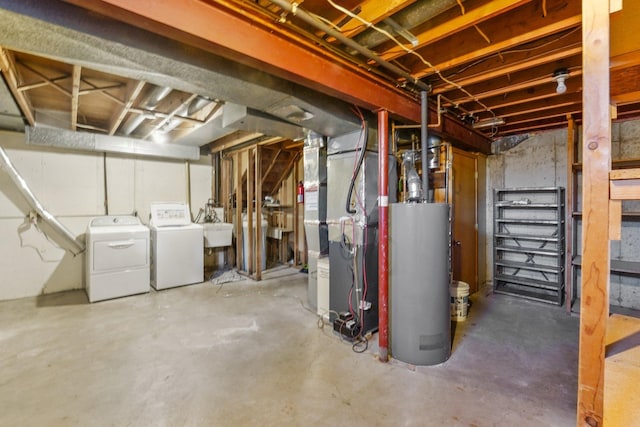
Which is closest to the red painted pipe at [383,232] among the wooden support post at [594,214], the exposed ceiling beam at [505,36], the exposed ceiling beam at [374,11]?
the exposed ceiling beam at [505,36]

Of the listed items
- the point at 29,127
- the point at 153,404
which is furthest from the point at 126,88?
the point at 153,404

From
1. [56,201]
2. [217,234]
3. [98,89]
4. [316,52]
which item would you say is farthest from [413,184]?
[56,201]

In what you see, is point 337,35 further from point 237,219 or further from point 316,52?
point 237,219

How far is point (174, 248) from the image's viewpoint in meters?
4.33

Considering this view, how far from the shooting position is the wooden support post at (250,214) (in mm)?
4801

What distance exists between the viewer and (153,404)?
182 centimetres

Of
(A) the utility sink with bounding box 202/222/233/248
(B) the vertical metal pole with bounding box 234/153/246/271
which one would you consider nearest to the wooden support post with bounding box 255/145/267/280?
(B) the vertical metal pole with bounding box 234/153/246/271

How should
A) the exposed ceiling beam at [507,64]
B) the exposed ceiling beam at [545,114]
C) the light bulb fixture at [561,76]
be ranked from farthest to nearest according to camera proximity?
the exposed ceiling beam at [545,114], the light bulb fixture at [561,76], the exposed ceiling beam at [507,64]

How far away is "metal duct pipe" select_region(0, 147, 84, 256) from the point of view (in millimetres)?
3344

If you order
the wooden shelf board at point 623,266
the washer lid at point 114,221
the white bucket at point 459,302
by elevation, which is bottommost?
the white bucket at point 459,302

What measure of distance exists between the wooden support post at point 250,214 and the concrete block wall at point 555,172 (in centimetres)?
392

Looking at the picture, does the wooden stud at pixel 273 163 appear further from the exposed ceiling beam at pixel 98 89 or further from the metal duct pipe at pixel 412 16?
the metal duct pipe at pixel 412 16

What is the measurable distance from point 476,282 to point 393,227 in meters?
2.69

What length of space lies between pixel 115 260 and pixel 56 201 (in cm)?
142
